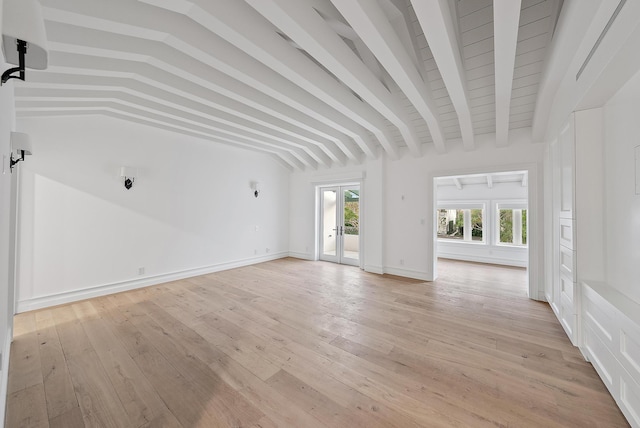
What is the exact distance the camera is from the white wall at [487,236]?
6.33m

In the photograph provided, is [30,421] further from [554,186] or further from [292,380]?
[554,186]

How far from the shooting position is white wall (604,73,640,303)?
1831 millimetres

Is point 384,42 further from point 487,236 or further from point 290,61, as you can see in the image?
point 487,236

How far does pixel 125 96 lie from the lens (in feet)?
11.0

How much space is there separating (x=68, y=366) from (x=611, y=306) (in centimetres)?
458

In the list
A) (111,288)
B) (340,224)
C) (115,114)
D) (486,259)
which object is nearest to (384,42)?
(115,114)

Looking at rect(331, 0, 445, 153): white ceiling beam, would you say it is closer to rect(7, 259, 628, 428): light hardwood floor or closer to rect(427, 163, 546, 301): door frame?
rect(427, 163, 546, 301): door frame

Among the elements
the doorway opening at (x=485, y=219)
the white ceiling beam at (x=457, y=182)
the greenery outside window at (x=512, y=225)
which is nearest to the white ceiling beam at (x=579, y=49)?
the doorway opening at (x=485, y=219)

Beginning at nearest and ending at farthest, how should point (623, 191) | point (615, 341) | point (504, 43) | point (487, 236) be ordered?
point (615, 341), point (623, 191), point (504, 43), point (487, 236)

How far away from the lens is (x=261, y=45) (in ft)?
7.48

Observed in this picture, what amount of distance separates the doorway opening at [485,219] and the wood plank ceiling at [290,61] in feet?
10.1

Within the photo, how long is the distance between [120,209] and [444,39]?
5.11m

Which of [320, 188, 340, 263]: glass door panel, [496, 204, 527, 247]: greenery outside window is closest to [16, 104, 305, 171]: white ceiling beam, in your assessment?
[320, 188, 340, 263]: glass door panel

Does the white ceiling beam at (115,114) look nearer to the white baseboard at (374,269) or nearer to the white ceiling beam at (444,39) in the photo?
the white baseboard at (374,269)
